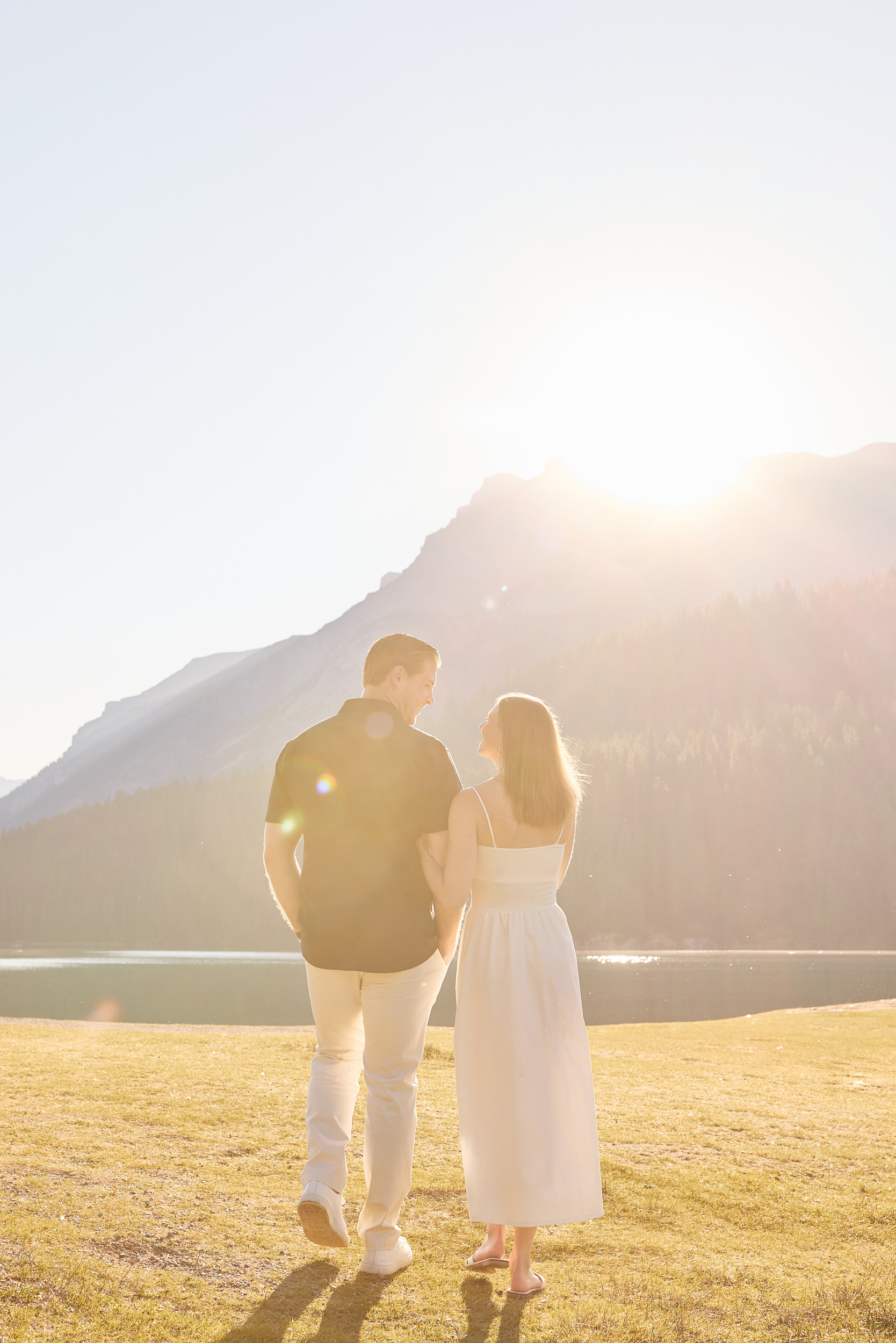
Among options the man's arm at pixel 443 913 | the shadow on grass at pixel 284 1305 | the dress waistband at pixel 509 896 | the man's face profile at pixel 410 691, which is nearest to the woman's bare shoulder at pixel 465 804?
the man's arm at pixel 443 913

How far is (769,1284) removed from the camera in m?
5.23

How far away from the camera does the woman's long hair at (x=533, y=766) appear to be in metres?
5.46

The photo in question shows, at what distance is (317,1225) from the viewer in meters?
4.98

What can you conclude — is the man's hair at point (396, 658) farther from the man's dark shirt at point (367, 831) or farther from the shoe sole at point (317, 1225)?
the shoe sole at point (317, 1225)

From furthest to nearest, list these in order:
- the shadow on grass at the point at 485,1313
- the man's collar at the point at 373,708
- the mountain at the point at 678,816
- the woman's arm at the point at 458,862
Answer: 1. the mountain at the point at 678,816
2. the man's collar at the point at 373,708
3. the woman's arm at the point at 458,862
4. the shadow on grass at the point at 485,1313

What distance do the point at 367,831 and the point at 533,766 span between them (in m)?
0.93

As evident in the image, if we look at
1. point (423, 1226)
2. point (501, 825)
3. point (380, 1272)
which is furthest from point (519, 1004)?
point (423, 1226)

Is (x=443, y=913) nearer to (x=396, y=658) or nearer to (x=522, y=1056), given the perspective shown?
(x=522, y=1056)

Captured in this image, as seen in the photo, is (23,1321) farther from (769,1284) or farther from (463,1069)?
(769,1284)

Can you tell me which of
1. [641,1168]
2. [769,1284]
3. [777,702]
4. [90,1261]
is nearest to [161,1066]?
[641,1168]

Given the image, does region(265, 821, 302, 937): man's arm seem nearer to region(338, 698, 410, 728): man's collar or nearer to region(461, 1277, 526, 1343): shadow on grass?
region(338, 698, 410, 728): man's collar

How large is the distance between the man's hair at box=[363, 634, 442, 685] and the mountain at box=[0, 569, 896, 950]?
117m

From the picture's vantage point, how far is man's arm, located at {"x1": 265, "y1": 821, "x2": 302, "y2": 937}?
18.2 ft

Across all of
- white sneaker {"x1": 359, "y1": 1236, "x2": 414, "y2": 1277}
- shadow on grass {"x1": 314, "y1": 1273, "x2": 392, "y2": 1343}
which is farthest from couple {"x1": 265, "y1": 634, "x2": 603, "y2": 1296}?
shadow on grass {"x1": 314, "y1": 1273, "x2": 392, "y2": 1343}
